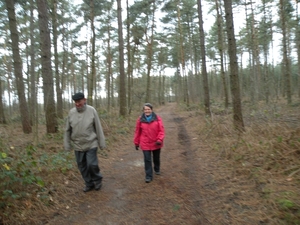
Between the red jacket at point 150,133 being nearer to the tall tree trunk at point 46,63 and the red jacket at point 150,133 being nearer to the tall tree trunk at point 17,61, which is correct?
the tall tree trunk at point 46,63

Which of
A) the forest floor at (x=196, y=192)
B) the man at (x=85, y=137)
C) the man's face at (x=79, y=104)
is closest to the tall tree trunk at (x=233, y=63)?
the forest floor at (x=196, y=192)

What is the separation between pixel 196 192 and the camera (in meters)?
4.33

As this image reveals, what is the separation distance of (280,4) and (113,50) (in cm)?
1640

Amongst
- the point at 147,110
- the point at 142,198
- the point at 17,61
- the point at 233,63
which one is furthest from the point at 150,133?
the point at 17,61

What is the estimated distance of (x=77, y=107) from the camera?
442 centimetres

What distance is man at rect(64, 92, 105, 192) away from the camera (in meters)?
4.39

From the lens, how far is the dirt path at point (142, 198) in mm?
3482

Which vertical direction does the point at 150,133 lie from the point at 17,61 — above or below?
below

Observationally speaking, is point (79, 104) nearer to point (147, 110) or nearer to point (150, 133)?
point (147, 110)

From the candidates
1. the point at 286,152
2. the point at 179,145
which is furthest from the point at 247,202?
the point at 179,145

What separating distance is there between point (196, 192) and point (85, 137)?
2.58m

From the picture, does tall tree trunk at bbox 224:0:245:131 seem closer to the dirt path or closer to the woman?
the dirt path

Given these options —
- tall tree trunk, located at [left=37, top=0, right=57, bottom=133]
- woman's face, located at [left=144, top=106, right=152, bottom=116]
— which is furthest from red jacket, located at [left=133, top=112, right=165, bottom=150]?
tall tree trunk, located at [left=37, top=0, right=57, bottom=133]

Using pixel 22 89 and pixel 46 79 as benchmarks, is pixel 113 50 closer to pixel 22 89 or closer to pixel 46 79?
pixel 22 89
